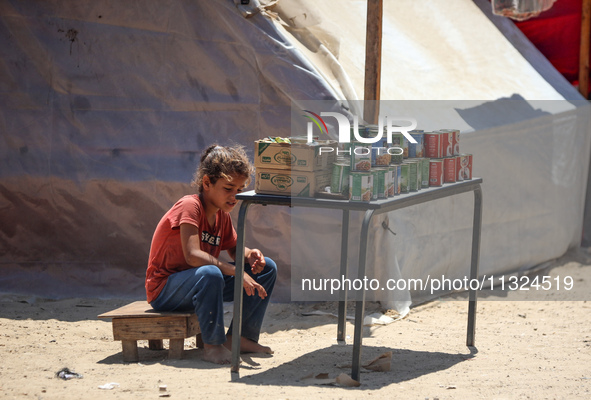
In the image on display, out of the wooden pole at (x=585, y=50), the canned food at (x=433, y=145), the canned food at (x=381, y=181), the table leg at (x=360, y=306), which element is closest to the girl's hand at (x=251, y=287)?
the table leg at (x=360, y=306)

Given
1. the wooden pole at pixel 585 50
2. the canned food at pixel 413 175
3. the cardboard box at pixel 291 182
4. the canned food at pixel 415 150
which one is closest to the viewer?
the cardboard box at pixel 291 182

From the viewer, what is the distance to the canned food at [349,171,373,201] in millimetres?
3207

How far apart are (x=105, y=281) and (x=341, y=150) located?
2333 millimetres

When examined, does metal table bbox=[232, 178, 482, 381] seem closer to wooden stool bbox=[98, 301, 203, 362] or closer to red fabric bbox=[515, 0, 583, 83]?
wooden stool bbox=[98, 301, 203, 362]

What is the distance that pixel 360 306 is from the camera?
10.7 ft

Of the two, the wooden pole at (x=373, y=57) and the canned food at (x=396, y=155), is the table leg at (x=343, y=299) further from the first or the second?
the wooden pole at (x=373, y=57)

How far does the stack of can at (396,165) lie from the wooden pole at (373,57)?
3.14 ft

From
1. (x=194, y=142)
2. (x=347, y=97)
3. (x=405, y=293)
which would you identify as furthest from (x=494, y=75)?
(x=194, y=142)

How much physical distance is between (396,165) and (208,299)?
1091 millimetres

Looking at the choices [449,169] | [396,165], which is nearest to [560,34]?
[449,169]

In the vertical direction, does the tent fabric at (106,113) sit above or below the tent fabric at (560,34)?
below

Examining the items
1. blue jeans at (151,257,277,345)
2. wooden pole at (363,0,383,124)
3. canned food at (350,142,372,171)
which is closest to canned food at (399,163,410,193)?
canned food at (350,142,372,171)

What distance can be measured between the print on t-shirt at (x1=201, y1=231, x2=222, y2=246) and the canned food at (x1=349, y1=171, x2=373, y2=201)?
845 millimetres

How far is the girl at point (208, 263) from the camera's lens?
137 inches
